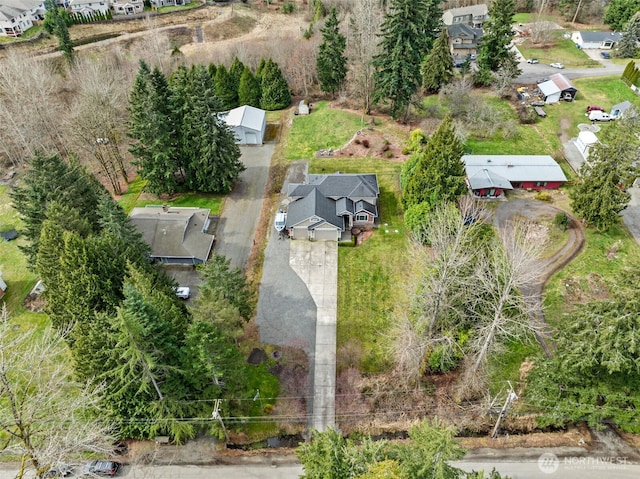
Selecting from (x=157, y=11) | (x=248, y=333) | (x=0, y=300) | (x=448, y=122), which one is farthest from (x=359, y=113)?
(x=157, y=11)

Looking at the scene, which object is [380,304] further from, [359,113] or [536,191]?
[359,113]

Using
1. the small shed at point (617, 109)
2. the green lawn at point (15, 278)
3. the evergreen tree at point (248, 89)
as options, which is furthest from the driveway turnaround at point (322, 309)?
the small shed at point (617, 109)

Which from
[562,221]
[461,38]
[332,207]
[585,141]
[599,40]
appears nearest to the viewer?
[562,221]

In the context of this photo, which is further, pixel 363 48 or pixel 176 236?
pixel 363 48

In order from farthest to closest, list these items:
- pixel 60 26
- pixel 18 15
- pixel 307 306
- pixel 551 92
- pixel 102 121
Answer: pixel 18 15 < pixel 60 26 < pixel 551 92 < pixel 102 121 < pixel 307 306

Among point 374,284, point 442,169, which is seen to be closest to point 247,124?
point 442,169

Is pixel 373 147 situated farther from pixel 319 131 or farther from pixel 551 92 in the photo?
pixel 551 92

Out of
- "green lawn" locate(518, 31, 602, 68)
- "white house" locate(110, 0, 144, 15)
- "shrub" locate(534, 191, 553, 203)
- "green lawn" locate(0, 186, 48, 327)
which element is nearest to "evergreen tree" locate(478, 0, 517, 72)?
"green lawn" locate(518, 31, 602, 68)
